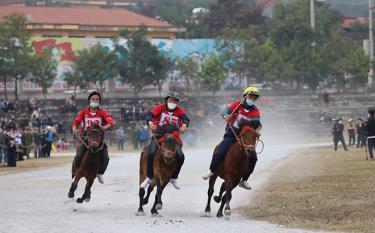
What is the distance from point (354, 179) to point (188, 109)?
5635 cm

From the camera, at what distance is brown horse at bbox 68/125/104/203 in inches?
816

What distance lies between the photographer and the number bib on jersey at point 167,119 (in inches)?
779

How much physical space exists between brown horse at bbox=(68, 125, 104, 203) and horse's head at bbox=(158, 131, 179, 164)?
202cm

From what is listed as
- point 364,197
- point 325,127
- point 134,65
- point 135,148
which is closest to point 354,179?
point 364,197

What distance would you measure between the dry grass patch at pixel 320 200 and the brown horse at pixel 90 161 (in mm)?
3334

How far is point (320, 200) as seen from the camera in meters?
20.6

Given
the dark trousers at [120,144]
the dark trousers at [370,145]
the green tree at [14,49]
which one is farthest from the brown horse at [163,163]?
the green tree at [14,49]

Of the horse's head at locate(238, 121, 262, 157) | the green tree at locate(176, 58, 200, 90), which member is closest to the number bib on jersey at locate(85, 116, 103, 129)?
the horse's head at locate(238, 121, 262, 157)

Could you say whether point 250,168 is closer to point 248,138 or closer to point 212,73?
point 248,138

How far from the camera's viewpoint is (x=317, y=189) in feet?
76.5

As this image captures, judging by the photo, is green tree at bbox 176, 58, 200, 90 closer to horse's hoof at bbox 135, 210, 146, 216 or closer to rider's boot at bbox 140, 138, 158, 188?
rider's boot at bbox 140, 138, 158, 188

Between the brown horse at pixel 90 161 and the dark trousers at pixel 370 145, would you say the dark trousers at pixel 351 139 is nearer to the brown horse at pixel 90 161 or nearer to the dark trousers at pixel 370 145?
the dark trousers at pixel 370 145

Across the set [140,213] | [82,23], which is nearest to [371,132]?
[140,213]

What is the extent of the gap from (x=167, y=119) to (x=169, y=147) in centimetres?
95
